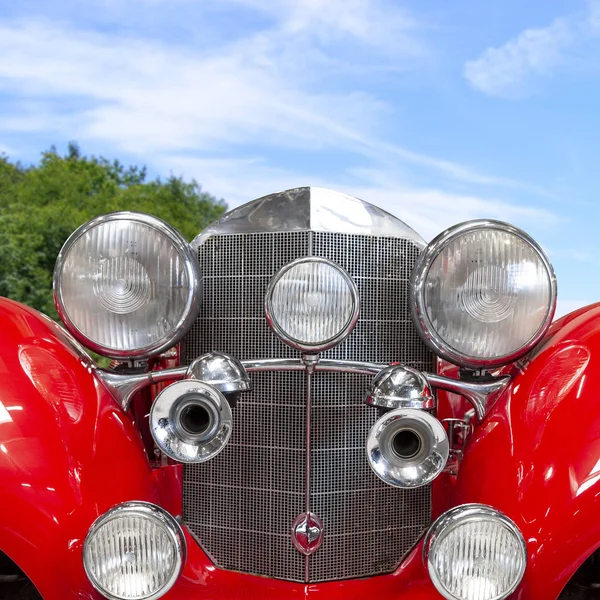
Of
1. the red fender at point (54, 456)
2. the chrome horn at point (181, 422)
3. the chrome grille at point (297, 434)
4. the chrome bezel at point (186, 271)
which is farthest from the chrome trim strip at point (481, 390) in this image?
the red fender at point (54, 456)

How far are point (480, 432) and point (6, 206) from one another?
73.8 ft

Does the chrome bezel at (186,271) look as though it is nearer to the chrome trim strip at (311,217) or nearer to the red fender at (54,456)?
the red fender at (54,456)

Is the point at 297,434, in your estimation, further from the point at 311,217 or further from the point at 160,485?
the point at 311,217

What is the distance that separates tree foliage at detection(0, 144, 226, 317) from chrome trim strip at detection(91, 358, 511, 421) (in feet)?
46.6

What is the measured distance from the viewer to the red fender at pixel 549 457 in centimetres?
166

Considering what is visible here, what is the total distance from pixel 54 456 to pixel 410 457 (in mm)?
902

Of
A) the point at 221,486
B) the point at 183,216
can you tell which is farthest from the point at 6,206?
the point at 221,486

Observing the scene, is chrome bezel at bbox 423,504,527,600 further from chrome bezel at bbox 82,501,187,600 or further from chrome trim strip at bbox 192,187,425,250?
chrome trim strip at bbox 192,187,425,250

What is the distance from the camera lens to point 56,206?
23328mm

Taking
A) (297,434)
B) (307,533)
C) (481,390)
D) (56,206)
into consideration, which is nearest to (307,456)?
(297,434)

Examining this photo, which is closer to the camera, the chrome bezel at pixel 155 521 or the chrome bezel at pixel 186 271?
the chrome bezel at pixel 155 521

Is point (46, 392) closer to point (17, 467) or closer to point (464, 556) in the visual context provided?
point (17, 467)

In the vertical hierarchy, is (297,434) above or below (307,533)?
above

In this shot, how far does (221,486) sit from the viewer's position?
222 centimetres
